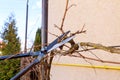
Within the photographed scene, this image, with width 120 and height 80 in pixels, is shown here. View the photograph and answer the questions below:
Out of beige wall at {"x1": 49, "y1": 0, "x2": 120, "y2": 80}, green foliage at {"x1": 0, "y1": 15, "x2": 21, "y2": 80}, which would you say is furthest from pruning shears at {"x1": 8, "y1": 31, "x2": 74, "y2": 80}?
beige wall at {"x1": 49, "y1": 0, "x2": 120, "y2": 80}

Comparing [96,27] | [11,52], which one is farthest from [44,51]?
[96,27]

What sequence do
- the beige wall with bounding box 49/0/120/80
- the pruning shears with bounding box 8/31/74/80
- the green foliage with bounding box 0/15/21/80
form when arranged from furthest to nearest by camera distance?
the beige wall with bounding box 49/0/120/80
the green foliage with bounding box 0/15/21/80
the pruning shears with bounding box 8/31/74/80

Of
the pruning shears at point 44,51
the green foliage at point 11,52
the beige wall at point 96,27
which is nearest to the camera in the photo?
the pruning shears at point 44,51

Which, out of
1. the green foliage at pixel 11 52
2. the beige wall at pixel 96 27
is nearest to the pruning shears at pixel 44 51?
the green foliage at pixel 11 52

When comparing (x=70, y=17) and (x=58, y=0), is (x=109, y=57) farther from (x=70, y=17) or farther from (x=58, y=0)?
(x=58, y=0)

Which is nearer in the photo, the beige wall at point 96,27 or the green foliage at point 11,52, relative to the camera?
the green foliage at point 11,52

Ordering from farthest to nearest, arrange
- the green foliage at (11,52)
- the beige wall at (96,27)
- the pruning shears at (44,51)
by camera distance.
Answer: the beige wall at (96,27), the green foliage at (11,52), the pruning shears at (44,51)

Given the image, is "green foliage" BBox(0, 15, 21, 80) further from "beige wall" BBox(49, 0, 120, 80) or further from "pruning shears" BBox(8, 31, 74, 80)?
"beige wall" BBox(49, 0, 120, 80)

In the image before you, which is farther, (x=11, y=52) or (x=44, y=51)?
(x=11, y=52)

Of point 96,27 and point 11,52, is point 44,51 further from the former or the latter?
point 96,27

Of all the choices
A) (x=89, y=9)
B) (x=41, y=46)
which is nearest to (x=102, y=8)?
(x=89, y=9)

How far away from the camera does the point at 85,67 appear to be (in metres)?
5.61

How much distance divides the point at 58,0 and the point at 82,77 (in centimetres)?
208

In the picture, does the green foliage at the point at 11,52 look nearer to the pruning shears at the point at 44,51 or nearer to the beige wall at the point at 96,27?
the pruning shears at the point at 44,51
